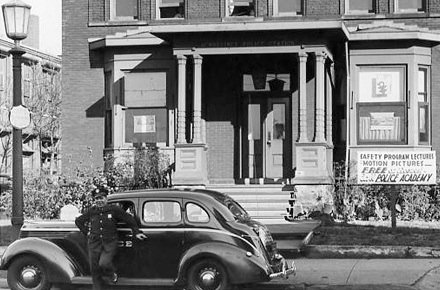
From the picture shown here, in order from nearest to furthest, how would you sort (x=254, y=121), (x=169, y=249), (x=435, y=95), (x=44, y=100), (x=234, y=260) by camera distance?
(x=234, y=260), (x=169, y=249), (x=435, y=95), (x=254, y=121), (x=44, y=100)

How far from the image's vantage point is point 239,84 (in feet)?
71.9

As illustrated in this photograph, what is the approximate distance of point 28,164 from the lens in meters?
44.9

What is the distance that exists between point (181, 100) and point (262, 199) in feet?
11.2

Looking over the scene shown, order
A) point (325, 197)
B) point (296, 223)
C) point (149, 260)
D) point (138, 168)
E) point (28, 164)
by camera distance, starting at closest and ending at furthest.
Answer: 1. point (149, 260)
2. point (296, 223)
3. point (325, 197)
4. point (138, 168)
5. point (28, 164)

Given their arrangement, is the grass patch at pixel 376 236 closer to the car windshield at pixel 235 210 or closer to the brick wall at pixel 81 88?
the car windshield at pixel 235 210

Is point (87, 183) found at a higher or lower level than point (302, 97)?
lower

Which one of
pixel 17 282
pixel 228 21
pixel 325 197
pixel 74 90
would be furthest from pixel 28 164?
pixel 17 282

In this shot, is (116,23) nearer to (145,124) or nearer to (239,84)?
(145,124)

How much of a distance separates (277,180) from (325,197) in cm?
230

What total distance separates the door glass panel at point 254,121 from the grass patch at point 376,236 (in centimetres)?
564

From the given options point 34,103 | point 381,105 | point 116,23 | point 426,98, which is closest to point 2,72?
point 34,103

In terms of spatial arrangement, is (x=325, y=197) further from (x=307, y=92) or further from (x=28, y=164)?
(x=28, y=164)

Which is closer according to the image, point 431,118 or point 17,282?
point 17,282

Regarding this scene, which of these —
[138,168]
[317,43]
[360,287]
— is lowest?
[360,287]
